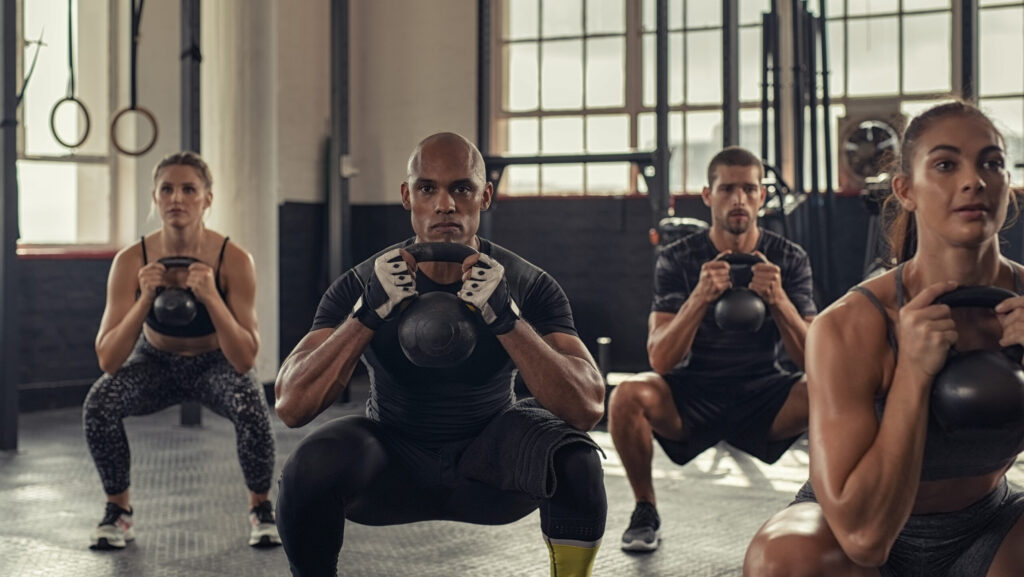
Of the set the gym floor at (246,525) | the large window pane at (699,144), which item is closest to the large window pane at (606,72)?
the large window pane at (699,144)

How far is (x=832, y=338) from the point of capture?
1819 millimetres

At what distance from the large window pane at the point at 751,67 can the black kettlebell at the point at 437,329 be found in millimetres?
5995

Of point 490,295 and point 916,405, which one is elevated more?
point 490,295

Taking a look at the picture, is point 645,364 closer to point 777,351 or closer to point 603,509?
point 777,351

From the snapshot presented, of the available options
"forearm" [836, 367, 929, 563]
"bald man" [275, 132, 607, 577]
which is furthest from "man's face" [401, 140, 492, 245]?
"forearm" [836, 367, 929, 563]

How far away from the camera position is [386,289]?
7.41 ft

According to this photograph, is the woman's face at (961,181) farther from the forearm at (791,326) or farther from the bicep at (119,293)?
the bicep at (119,293)

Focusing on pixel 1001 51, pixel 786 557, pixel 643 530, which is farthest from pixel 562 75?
pixel 786 557

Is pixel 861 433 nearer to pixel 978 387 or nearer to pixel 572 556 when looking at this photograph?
pixel 978 387

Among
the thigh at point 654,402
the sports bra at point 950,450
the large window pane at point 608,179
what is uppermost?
the large window pane at point 608,179

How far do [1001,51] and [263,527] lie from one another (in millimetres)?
5840

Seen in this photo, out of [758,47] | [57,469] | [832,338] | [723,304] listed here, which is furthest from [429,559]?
[758,47]

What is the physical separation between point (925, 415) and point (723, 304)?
5.57 feet

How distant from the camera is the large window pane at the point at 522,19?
8.48 m
